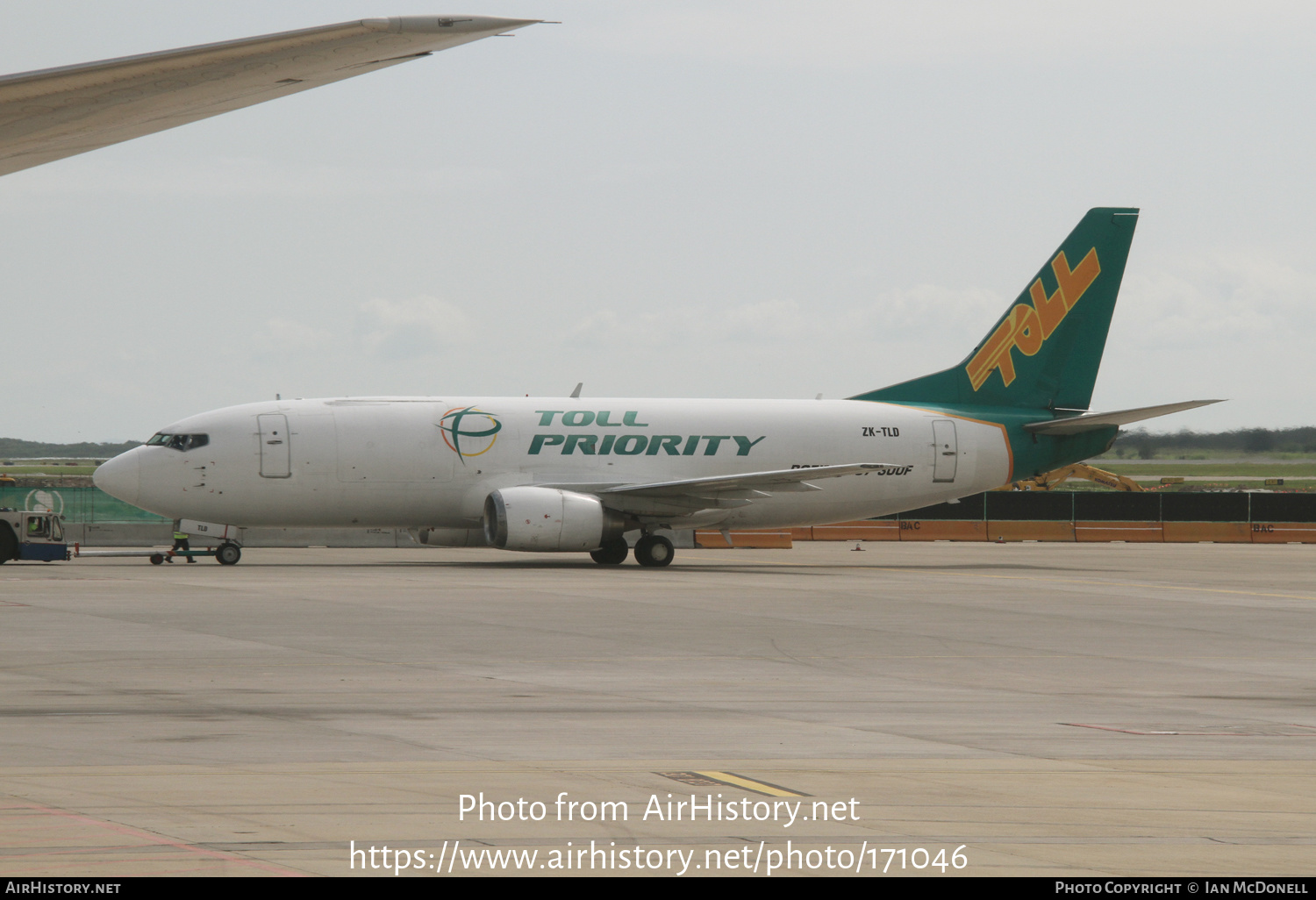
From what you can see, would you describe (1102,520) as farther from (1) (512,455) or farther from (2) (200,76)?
(2) (200,76)

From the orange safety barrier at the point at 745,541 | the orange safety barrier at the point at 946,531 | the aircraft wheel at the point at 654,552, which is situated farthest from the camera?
the orange safety barrier at the point at 946,531

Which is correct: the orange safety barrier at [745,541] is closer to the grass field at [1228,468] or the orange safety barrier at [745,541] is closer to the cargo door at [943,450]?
the cargo door at [943,450]

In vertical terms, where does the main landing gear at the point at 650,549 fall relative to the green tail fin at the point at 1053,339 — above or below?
below

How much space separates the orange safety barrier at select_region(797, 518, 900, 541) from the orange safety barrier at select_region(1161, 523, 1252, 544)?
9.88 m

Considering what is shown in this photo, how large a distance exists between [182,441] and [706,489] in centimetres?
1190

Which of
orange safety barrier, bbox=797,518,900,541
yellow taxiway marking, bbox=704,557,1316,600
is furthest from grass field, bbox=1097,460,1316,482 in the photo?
yellow taxiway marking, bbox=704,557,1316,600

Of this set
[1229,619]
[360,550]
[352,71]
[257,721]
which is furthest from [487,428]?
[352,71]

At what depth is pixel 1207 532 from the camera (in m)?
51.7

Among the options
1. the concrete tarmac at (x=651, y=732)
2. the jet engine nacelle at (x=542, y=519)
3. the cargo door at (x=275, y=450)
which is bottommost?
the concrete tarmac at (x=651, y=732)

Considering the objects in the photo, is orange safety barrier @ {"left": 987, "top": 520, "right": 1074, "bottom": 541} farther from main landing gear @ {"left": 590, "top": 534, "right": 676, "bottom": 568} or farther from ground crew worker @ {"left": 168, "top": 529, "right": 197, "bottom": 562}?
ground crew worker @ {"left": 168, "top": 529, "right": 197, "bottom": 562}

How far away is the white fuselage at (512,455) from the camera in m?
32.3

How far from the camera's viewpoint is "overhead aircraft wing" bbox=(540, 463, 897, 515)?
32812mm

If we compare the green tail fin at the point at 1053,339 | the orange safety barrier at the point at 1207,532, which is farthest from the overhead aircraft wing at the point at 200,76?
the orange safety barrier at the point at 1207,532

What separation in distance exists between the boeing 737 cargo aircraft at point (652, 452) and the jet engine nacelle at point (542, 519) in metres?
0.04
